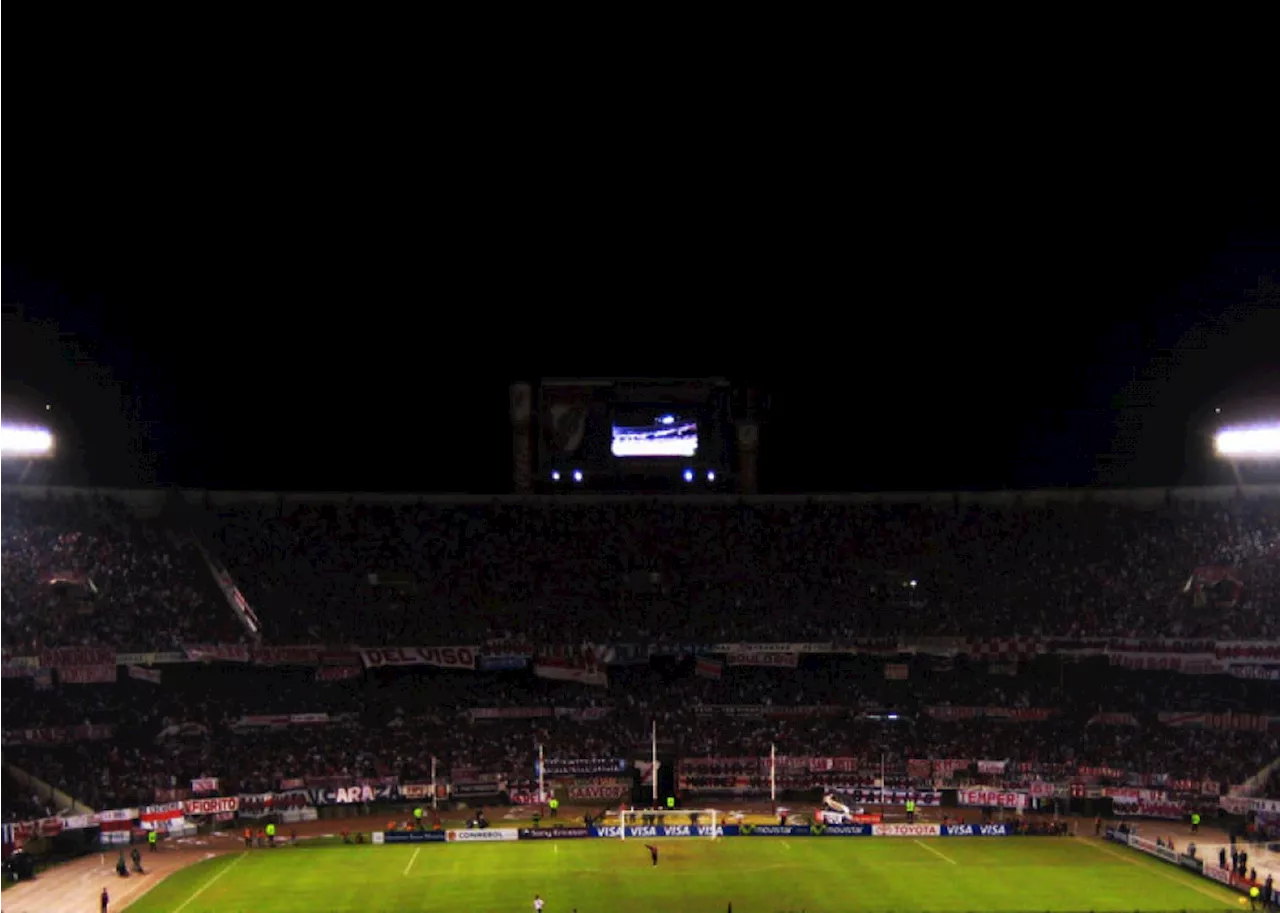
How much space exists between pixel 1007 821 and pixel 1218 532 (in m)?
24.4

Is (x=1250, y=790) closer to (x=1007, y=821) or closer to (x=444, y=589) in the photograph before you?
(x=1007, y=821)

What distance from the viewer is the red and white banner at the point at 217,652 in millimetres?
60906

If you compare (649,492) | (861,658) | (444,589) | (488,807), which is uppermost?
(649,492)

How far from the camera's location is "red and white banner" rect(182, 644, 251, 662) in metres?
60.9

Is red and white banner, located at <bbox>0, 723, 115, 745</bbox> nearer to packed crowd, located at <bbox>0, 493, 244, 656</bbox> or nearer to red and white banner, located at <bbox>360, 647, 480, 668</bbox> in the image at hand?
packed crowd, located at <bbox>0, 493, 244, 656</bbox>

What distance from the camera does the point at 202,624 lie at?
64.1 meters

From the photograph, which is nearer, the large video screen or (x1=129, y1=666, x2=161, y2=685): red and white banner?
(x1=129, y1=666, x2=161, y2=685): red and white banner

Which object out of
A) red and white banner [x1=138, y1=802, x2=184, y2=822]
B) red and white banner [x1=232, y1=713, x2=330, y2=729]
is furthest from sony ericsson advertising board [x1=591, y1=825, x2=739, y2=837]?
red and white banner [x1=138, y1=802, x2=184, y2=822]

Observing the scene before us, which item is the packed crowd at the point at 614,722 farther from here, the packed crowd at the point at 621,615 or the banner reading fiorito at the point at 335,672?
the banner reading fiorito at the point at 335,672

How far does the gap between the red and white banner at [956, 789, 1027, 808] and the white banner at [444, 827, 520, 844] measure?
22.6m

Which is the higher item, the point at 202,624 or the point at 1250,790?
the point at 202,624

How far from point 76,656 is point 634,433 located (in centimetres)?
3015

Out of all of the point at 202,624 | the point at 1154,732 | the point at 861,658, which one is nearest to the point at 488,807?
the point at 202,624

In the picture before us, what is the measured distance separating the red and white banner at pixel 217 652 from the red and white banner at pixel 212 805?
716cm
